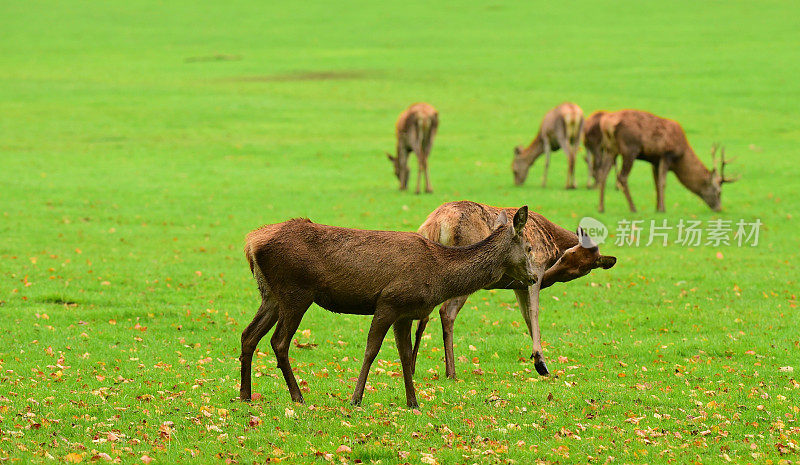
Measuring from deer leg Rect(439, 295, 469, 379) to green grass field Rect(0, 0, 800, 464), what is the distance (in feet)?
1.09

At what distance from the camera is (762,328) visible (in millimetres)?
14734

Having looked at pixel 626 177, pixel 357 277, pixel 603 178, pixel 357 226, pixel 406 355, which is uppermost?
pixel 357 277

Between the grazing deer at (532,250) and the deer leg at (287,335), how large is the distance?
2.55 m

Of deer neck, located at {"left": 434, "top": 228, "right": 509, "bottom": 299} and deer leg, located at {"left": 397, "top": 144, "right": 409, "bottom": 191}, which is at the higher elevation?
deer neck, located at {"left": 434, "top": 228, "right": 509, "bottom": 299}

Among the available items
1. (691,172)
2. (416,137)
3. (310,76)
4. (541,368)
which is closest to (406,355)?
(541,368)

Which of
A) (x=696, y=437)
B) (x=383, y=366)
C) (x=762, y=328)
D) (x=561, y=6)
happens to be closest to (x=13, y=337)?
(x=383, y=366)

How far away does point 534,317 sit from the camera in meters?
12.3

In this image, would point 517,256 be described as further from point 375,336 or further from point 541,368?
point 541,368

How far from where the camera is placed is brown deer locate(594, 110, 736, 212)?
2612 cm

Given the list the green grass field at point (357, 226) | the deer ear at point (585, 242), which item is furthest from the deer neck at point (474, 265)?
the deer ear at point (585, 242)

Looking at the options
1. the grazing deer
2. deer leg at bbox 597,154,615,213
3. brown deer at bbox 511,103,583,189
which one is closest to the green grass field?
deer leg at bbox 597,154,615,213

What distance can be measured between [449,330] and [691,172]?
54.2 ft

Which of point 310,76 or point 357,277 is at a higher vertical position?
point 357,277

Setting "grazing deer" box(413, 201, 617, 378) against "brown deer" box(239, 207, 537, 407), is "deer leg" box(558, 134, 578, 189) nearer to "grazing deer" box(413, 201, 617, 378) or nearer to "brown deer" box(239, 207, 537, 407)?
"grazing deer" box(413, 201, 617, 378)
